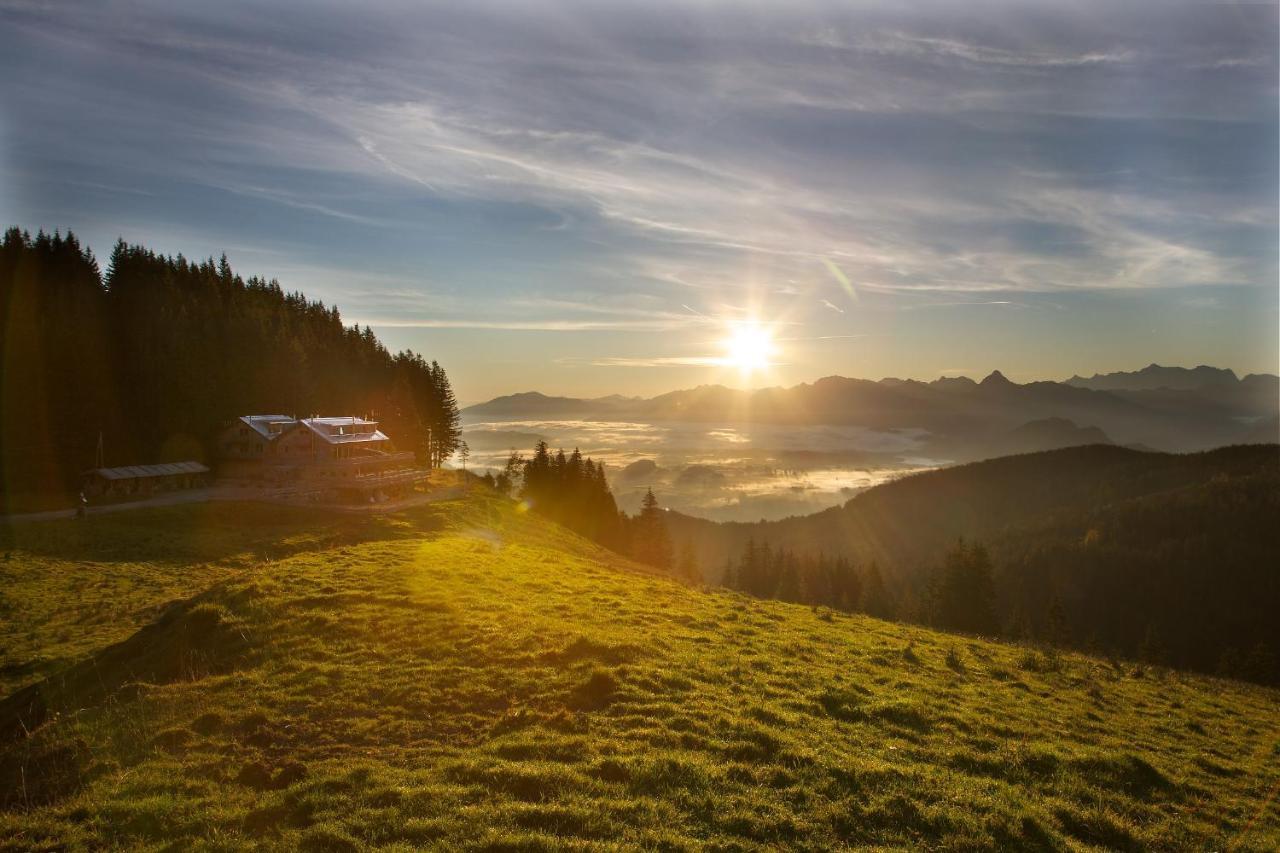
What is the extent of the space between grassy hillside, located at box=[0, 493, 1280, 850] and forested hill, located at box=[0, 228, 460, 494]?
5038cm

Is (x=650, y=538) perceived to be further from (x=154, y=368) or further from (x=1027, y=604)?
(x=1027, y=604)

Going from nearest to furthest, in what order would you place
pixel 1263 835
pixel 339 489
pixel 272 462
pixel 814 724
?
pixel 1263 835
pixel 814 724
pixel 339 489
pixel 272 462

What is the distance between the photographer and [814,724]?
1498 centimetres

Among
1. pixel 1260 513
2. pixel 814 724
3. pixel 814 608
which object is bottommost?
pixel 1260 513

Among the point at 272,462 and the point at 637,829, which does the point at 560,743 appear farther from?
the point at 272,462

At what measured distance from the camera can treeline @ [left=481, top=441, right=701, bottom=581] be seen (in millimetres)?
88438

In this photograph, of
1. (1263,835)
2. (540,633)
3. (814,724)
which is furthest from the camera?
(540,633)

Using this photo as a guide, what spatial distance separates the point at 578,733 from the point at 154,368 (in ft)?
269

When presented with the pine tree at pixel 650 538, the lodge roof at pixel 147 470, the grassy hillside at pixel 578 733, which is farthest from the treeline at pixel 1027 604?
the lodge roof at pixel 147 470

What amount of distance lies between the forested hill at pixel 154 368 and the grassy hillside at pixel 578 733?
50.4 m

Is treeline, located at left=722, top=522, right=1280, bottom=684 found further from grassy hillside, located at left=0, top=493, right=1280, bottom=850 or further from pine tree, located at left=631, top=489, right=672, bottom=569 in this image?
grassy hillside, located at left=0, top=493, right=1280, bottom=850

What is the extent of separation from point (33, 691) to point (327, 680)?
1006 cm

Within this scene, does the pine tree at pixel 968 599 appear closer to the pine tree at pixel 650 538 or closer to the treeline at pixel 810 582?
the treeline at pixel 810 582

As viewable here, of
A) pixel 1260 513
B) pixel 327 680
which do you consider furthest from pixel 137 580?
pixel 1260 513
